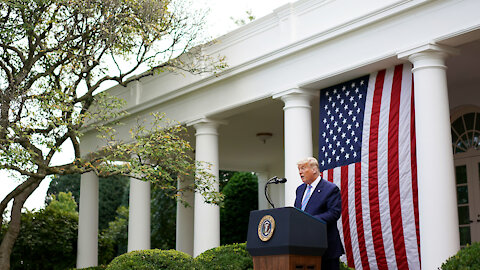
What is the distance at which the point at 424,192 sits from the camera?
417 inches

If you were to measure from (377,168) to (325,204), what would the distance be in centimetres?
435

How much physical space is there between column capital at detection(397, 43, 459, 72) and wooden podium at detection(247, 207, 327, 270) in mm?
4872

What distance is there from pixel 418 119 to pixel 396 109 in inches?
33.5

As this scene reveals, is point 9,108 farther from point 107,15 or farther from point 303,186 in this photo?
point 303,186

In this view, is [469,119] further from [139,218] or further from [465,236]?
[139,218]

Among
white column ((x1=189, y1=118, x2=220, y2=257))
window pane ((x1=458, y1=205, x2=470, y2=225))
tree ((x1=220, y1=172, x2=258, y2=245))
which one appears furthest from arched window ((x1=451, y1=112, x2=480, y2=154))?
tree ((x1=220, y1=172, x2=258, y2=245))

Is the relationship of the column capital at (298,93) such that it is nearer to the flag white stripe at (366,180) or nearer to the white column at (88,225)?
the flag white stripe at (366,180)

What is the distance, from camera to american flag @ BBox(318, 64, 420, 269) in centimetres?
1134

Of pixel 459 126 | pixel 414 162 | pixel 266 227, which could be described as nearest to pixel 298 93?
pixel 414 162

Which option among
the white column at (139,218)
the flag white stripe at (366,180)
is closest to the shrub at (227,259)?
the flag white stripe at (366,180)

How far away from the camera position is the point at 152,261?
10961mm

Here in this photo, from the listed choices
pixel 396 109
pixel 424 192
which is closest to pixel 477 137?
pixel 396 109

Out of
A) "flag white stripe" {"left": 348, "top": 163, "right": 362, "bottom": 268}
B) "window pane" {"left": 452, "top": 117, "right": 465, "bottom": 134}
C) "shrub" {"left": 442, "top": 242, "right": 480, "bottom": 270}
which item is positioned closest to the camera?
"shrub" {"left": 442, "top": 242, "right": 480, "bottom": 270}

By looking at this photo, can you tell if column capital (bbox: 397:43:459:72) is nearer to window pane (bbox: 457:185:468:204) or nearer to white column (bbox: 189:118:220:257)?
window pane (bbox: 457:185:468:204)
